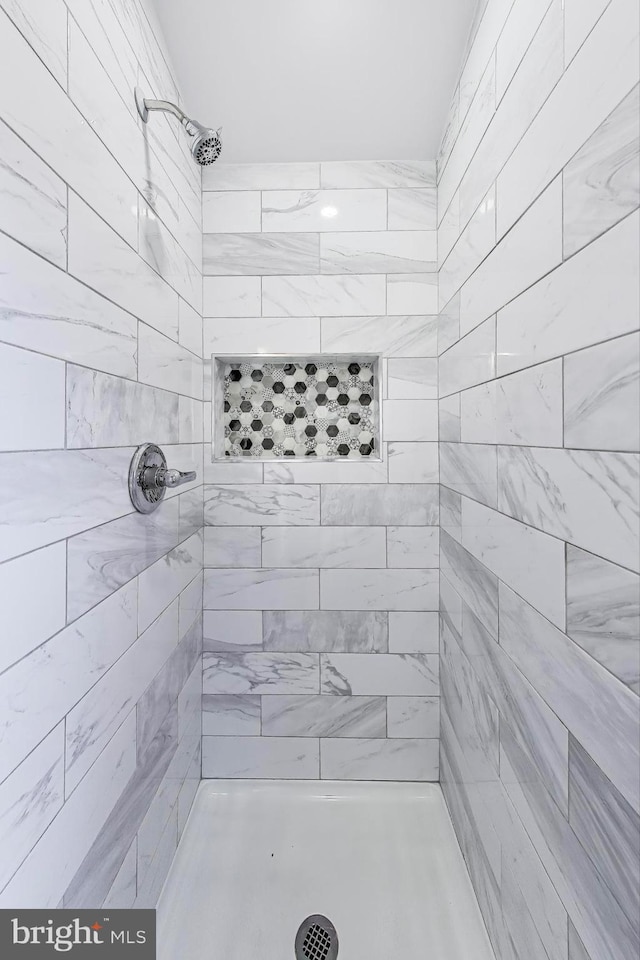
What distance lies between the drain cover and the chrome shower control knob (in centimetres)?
115

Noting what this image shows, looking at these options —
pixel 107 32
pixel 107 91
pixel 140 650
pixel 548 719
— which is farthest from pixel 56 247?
pixel 548 719

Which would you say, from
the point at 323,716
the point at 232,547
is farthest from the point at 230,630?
the point at 323,716

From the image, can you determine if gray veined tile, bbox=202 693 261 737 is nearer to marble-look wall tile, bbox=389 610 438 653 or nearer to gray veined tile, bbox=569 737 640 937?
marble-look wall tile, bbox=389 610 438 653

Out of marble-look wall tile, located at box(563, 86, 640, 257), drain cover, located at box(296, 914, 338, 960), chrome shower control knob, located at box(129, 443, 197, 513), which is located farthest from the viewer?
drain cover, located at box(296, 914, 338, 960)

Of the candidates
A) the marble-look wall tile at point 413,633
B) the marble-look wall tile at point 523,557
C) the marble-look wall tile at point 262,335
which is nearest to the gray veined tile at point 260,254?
the marble-look wall tile at point 262,335

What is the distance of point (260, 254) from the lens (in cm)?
Answer: 193

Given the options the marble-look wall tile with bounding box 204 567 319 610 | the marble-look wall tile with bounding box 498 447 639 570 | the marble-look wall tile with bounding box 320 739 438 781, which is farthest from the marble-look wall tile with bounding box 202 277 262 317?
the marble-look wall tile with bounding box 320 739 438 781

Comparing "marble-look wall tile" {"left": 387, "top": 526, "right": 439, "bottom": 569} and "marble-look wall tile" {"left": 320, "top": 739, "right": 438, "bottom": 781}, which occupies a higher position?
"marble-look wall tile" {"left": 387, "top": 526, "right": 439, "bottom": 569}

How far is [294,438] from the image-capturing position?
2025mm

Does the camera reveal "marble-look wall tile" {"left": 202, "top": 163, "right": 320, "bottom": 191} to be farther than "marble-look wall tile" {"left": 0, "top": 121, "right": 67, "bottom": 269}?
Yes

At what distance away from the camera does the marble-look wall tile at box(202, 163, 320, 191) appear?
6.31 feet

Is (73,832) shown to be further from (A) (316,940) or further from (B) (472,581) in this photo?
(B) (472,581)

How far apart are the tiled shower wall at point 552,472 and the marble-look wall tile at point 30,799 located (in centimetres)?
80

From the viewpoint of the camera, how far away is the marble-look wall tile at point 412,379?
6.31 feet
